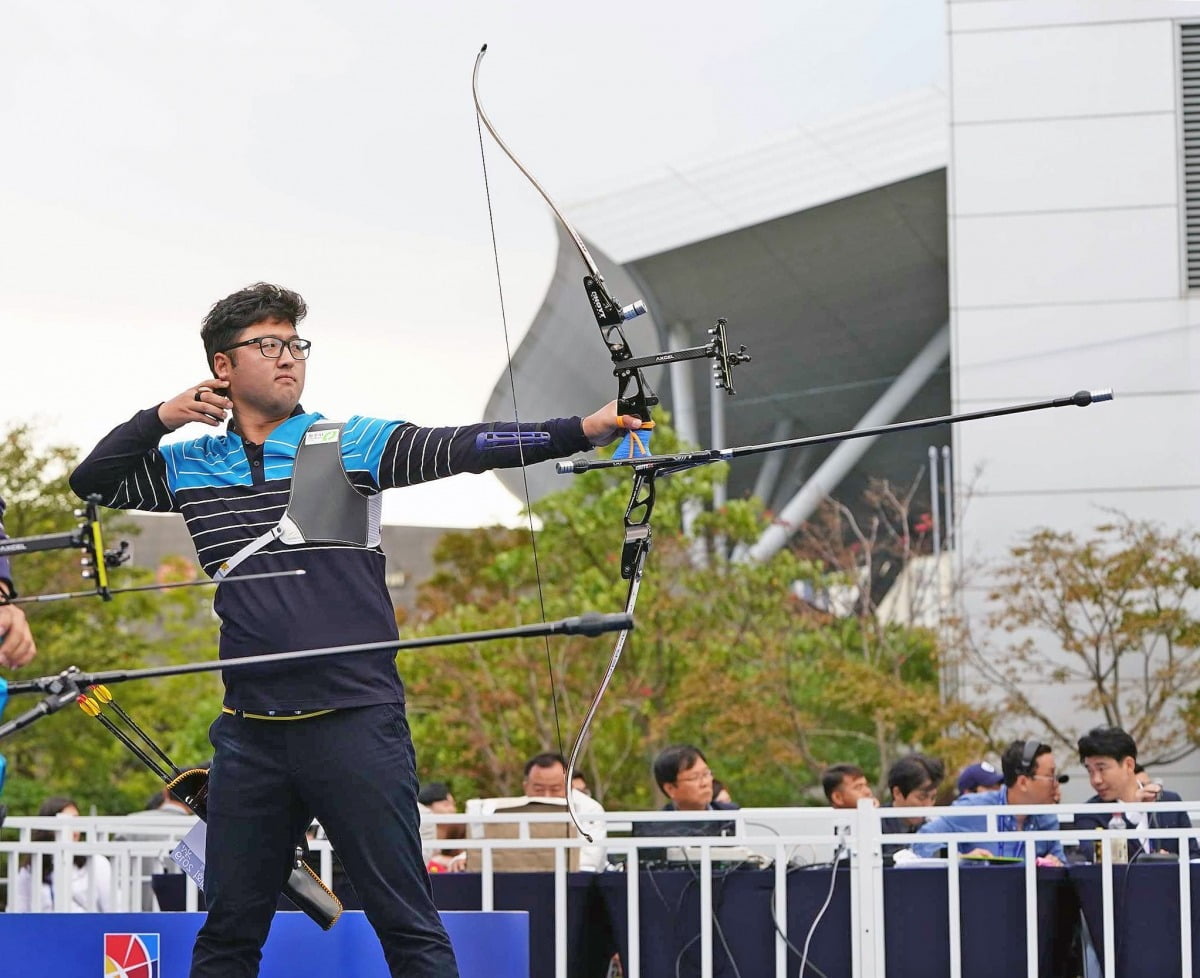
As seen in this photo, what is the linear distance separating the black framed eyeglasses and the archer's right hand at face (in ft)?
0.35

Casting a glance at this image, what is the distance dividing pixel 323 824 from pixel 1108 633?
13.0m

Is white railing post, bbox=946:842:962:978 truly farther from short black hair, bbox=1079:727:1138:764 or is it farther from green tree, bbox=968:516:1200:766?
green tree, bbox=968:516:1200:766

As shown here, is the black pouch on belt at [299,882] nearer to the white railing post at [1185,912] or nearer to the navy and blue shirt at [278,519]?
the navy and blue shirt at [278,519]

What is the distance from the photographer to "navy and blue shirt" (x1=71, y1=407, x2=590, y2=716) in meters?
3.47

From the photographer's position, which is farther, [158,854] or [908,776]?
[908,776]

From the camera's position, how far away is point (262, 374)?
12.1 ft

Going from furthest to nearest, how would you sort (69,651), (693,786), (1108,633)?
(69,651), (1108,633), (693,786)

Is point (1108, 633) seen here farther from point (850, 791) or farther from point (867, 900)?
point (867, 900)

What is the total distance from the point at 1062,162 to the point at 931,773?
436 inches

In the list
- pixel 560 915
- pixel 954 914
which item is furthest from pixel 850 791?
pixel 560 915

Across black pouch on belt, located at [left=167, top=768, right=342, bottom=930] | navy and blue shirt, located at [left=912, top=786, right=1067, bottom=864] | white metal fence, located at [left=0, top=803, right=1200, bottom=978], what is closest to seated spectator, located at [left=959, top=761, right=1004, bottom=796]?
navy and blue shirt, located at [left=912, top=786, right=1067, bottom=864]

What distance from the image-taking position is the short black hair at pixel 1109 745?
6465mm

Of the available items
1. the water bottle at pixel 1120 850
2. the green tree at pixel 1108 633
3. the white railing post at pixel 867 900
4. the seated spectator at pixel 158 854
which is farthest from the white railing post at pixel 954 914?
the green tree at pixel 1108 633

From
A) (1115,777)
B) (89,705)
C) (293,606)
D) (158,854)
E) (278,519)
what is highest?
(278,519)
